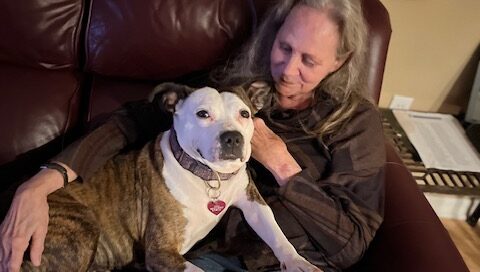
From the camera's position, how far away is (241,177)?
150 cm

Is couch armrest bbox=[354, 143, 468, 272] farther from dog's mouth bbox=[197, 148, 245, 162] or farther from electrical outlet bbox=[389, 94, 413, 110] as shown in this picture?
electrical outlet bbox=[389, 94, 413, 110]

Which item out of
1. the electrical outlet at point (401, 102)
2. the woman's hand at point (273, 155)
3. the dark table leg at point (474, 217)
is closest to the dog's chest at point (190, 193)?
the woman's hand at point (273, 155)

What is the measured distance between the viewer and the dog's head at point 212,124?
1293 mm

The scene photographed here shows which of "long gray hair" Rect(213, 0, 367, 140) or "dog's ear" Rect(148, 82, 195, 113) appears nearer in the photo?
"dog's ear" Rect(148, 82, 195, 113)

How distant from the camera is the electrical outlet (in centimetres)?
272

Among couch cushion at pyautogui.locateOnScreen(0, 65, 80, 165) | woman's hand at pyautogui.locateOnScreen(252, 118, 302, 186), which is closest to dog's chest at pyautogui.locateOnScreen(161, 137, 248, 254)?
woman's hand at pyautogui.locateOnScreen(252, 118, 302, 186)

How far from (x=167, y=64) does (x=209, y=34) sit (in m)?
0.18

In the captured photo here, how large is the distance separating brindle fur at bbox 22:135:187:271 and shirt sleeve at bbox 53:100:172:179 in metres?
0.04

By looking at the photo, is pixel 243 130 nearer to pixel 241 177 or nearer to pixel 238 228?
pixel 241 177

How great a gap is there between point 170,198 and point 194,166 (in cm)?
12

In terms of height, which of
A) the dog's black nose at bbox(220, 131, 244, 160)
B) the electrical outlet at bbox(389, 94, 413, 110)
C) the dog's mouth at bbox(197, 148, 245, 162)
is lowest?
the electrical outlet at bbox(389, 94, 413, 110)

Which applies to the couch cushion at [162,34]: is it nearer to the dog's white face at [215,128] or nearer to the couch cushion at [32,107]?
the couch cushion at [32,107]

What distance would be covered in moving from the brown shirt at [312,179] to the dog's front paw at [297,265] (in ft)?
0.48

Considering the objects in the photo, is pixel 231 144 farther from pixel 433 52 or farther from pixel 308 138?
pixel 433 52
